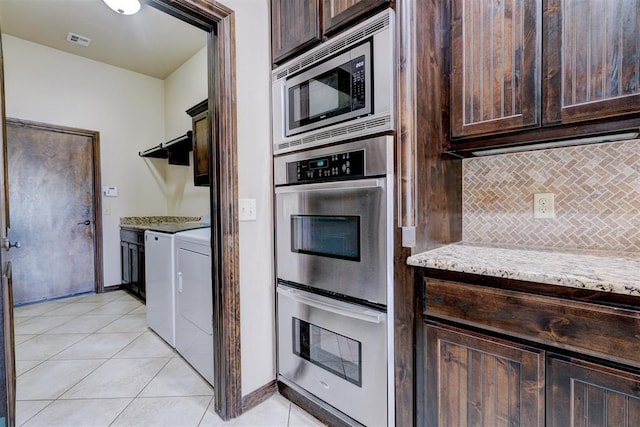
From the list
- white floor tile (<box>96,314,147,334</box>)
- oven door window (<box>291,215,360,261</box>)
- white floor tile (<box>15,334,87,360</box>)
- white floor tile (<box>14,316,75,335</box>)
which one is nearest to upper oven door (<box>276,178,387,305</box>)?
oven door window (<box>291,215,360,261</box>)

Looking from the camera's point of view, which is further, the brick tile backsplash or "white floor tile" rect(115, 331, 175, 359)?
"white floor tile" rect(115, 331, 175, 359)

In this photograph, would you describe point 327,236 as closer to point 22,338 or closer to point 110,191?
point 22,338

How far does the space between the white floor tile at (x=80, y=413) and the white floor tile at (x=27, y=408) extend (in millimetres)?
33

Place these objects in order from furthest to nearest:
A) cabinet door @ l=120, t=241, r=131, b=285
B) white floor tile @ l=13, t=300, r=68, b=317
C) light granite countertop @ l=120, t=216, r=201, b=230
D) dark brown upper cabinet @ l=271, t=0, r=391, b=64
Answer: light granite countertop @ l=120, t=216, r=201, b=230
cabinet door @ l=120, t=241, r=131, b=285
white floor tile @ l=13, t=300, r=68, b=317
dark brown upper cabinet @ l=271, t=0, r=391, b=64

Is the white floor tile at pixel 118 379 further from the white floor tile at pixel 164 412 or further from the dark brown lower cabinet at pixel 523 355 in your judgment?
the dark brown lower cabinet at pixel 523 355

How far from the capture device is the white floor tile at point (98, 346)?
93.0 inches

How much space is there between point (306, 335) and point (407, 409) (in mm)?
624

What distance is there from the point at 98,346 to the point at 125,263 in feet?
5.64

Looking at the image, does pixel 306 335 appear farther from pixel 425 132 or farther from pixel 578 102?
pixel 578 102

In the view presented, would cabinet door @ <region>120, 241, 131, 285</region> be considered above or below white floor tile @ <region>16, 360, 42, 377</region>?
above

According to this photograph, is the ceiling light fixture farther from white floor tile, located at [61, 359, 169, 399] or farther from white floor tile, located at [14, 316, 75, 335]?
white floor tile, located at [14, 316, 75, 335]

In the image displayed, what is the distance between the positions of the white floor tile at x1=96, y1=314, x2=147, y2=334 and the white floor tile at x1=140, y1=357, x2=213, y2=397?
36.1 inches

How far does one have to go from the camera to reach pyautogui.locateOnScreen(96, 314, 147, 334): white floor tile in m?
2.82

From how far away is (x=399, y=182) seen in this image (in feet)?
4.13
